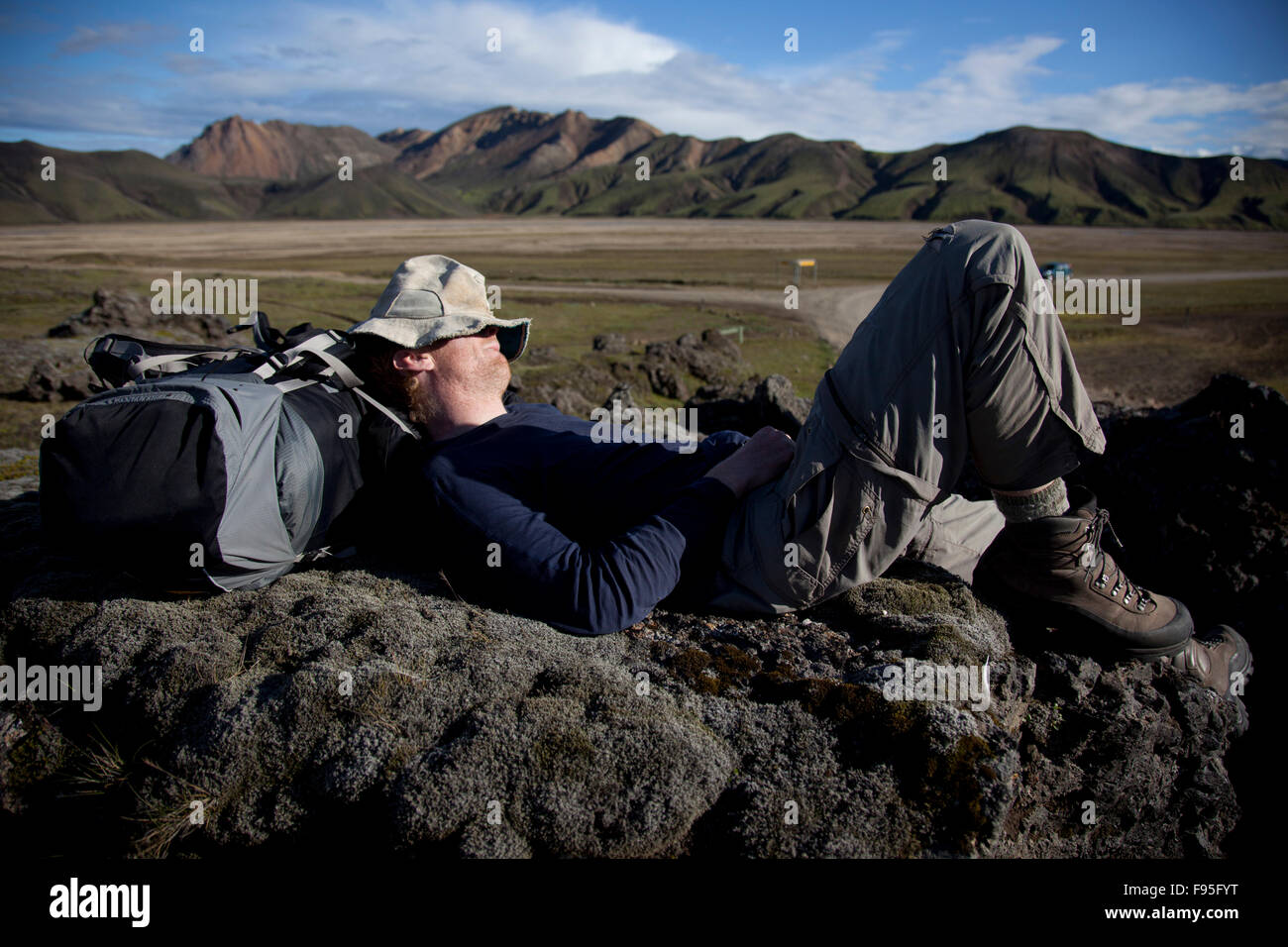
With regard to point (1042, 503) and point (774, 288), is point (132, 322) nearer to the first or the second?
point (1042, 503)

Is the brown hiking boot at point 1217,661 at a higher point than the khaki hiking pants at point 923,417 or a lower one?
lower

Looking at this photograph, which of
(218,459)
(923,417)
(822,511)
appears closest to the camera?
(218,459)

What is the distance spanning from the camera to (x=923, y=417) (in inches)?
123

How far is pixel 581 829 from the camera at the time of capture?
255 cm

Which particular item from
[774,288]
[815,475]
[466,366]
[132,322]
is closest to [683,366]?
[132,322]

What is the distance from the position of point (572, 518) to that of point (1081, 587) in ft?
7.49

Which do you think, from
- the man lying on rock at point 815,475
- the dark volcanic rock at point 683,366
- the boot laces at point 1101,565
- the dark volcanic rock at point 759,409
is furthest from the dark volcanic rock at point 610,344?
the boot laces at point 1101,565

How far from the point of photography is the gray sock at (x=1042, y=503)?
129 inches

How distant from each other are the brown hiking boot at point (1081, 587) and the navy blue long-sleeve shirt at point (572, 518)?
4.26 ft

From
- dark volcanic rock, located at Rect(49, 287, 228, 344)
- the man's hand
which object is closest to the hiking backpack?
the man's hand

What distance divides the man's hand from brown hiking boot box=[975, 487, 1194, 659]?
1.04m

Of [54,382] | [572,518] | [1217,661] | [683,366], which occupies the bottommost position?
[1217,661]

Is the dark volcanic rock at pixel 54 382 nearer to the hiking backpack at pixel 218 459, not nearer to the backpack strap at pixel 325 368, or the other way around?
the hiking backpack at pixel 218 459
